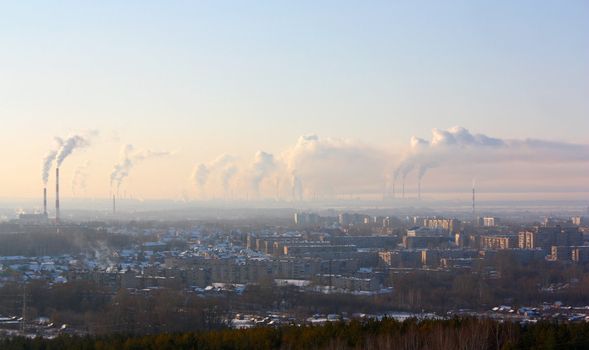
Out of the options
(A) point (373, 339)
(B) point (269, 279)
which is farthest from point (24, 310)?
(A) point (373, 339)

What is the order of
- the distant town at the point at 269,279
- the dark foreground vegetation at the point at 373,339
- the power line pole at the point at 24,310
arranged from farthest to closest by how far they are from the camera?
the distant town at the point at 269,279 < the power line pole at the point at 24,310 < the dark foreground vegetation at the point at 373,339

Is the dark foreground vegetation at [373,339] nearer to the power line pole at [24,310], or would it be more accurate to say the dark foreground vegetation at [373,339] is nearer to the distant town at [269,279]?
the distant town at [269,279]

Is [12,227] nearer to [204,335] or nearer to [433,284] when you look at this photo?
[433,284]

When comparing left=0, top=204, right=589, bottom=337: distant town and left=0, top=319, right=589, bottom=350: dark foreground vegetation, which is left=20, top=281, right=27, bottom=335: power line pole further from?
left=0, top=319, right=589, bottom=350: dark foreground vegetation

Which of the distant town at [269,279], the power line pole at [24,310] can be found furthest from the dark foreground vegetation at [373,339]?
the power line pole at [24,310]

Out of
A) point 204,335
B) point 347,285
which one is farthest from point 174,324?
point 347,285

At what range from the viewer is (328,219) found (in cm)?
5878

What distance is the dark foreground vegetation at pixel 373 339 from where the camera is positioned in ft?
32.0

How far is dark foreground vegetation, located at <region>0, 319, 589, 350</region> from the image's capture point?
975 centimetres

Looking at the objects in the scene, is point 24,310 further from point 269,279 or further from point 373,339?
point 373,339

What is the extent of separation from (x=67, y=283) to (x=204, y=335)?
8521mm

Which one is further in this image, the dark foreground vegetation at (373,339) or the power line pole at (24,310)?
the power line pole at (24,310)

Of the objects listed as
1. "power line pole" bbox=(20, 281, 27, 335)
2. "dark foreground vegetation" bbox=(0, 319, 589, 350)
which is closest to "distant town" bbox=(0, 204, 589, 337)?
"power line pole" bbox=(20, 281, 27, 335)

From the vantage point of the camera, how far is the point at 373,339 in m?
9.97
